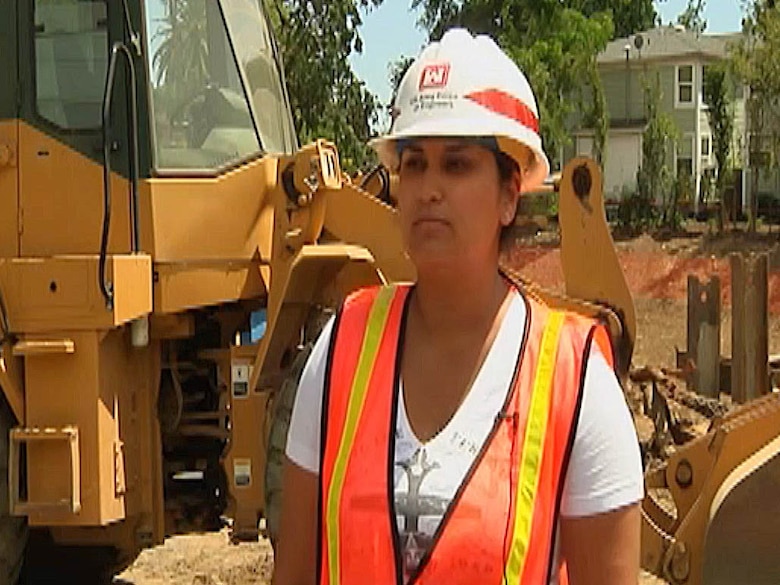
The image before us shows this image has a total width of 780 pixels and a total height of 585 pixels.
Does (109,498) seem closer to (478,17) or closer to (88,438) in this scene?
(88,438)

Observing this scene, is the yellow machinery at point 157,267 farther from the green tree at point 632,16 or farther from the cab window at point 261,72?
the green tree at point 632,16

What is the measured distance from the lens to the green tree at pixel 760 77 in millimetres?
31172

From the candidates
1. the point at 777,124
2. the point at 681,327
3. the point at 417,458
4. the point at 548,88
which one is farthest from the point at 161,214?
the point at 548,88

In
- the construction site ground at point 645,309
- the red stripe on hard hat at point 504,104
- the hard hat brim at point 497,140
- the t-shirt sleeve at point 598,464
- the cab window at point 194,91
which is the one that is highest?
the cab window at point 194,91

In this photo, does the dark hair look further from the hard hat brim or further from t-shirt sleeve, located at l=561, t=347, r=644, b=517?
t-shirt sleeve, located at l=561, t=347, r=644, b=517

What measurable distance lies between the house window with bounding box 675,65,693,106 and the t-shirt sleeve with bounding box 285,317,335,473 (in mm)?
46034

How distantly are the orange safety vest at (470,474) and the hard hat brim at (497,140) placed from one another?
0.77ft

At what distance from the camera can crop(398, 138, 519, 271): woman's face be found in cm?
211

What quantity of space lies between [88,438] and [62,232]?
2.95ft

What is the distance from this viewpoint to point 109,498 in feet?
18.2

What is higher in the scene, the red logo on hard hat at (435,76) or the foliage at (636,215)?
the red logo on hard hat at (435,76)

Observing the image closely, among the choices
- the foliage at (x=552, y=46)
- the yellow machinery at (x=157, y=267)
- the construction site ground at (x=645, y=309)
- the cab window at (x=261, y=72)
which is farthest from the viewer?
the foliage at (x=552, y=46)

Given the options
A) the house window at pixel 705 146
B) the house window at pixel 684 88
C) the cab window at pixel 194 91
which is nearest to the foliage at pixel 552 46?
the house window at pixel 684 88

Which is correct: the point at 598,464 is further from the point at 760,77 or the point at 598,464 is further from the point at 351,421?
the point at 760,77
